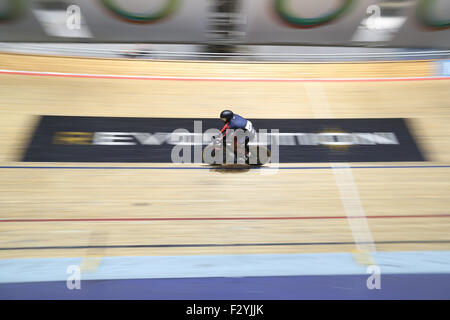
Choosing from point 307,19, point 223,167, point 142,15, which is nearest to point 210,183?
point 223,167

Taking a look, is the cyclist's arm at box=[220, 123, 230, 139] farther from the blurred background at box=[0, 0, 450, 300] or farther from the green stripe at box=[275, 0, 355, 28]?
the green stripe at box=[275, 0, 355, 28]

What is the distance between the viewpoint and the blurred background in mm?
2768

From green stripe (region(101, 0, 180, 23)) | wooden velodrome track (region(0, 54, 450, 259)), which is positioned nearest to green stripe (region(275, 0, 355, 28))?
wooden velodrome track (region(0, 54, 450, 259))

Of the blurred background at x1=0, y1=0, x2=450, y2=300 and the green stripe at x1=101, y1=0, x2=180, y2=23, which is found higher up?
the green stripe at x1=101, y1=0, x2=180, y2=23

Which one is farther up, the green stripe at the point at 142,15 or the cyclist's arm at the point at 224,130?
the green stripe at the point at 142,15

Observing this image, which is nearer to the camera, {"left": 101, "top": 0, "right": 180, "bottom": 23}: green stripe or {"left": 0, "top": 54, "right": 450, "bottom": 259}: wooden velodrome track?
{"left": 0, "top": 54, "right": 450, "bottom": 259}: wooden velodrome track

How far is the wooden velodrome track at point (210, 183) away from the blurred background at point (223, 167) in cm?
2

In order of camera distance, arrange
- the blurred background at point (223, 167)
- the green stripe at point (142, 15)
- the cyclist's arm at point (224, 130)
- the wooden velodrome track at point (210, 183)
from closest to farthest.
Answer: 1. the blurred background at point (223, 167)
2. the wooden velodrome track at point (210, 183)
3. the cyclist's arm at point (224, 130)
4. the green stripe at point (142, 15)

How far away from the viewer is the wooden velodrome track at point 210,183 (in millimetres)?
3156

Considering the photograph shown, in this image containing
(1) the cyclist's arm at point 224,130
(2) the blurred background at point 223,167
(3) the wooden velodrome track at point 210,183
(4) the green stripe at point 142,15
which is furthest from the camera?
(4) the green stripe at point 142,15

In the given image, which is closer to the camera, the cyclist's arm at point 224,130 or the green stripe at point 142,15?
the cyclist's arm at point 224,130

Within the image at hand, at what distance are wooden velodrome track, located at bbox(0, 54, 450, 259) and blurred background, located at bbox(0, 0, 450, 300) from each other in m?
0.02

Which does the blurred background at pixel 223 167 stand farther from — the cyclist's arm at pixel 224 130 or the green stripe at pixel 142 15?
the cyclist's arm at pixel 224 130

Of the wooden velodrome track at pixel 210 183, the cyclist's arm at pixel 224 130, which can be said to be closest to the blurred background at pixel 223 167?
the wooden velodrome track at pixel 210 183
